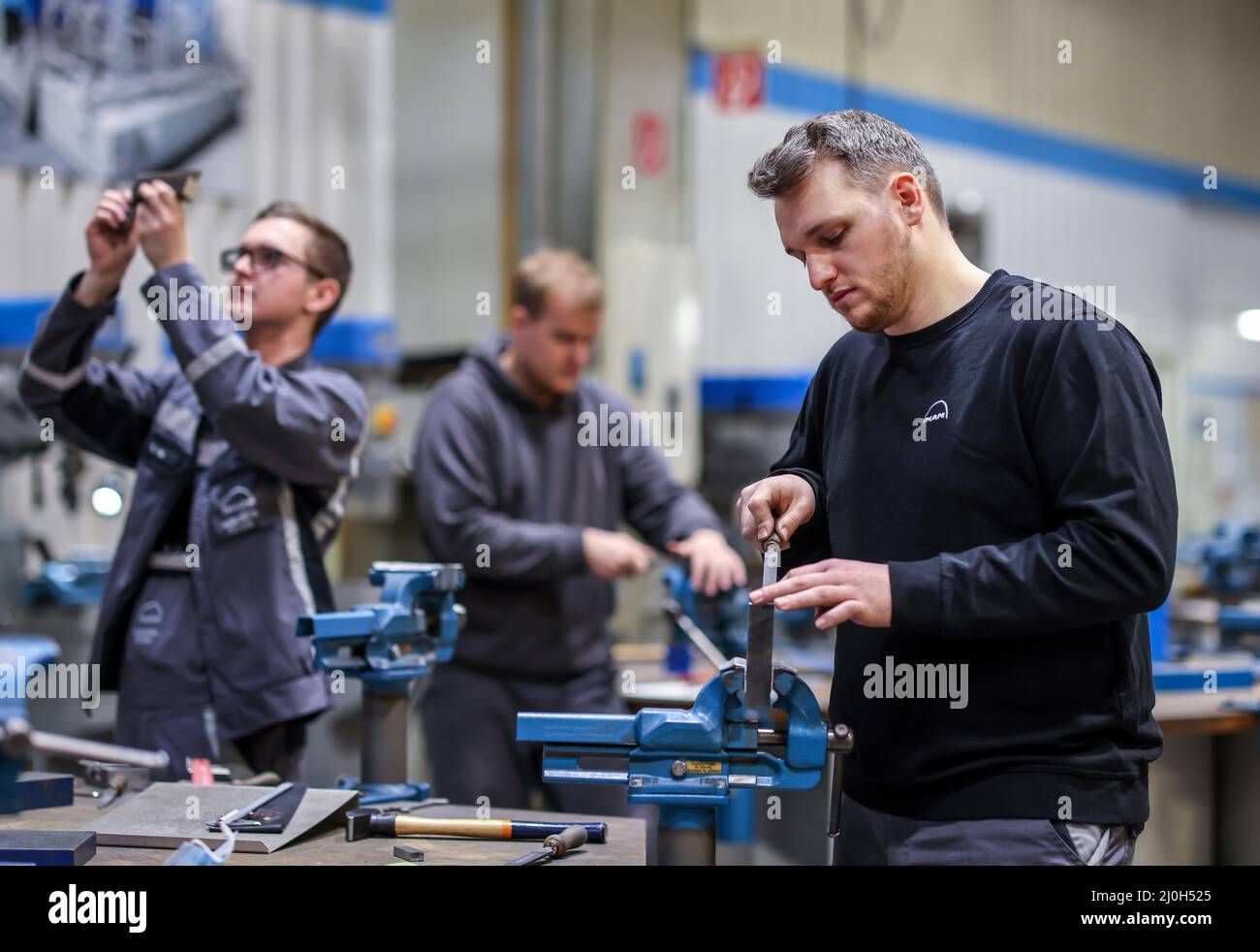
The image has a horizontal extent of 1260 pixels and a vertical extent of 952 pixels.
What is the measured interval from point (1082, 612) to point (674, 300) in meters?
3.73

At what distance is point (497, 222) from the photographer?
5.18 meters

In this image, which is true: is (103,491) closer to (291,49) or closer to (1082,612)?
(1082,612)

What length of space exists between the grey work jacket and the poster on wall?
2112 mm

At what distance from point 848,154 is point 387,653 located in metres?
0.93

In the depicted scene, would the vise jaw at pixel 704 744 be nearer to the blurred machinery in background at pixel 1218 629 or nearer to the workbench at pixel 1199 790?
the workbench at pixel 1199 790

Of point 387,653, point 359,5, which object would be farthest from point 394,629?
point 359,5

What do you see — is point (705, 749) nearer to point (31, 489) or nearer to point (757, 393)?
point (31, 489)

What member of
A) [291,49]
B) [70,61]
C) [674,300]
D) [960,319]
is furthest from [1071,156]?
[960,319]

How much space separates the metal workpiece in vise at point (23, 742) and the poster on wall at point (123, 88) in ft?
5.71

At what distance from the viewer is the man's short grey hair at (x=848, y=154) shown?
142 cm

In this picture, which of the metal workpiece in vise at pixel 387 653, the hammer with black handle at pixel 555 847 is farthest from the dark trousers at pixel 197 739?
the hammer with black handle at pixel 555 847

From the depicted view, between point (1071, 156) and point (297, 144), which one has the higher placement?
point (1071, 156)

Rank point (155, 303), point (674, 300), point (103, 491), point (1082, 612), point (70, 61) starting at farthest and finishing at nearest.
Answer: point (674, 300), point (70, 61), point (103, 491), point (155, 303), point (1082, 612)

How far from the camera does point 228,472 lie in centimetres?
202
